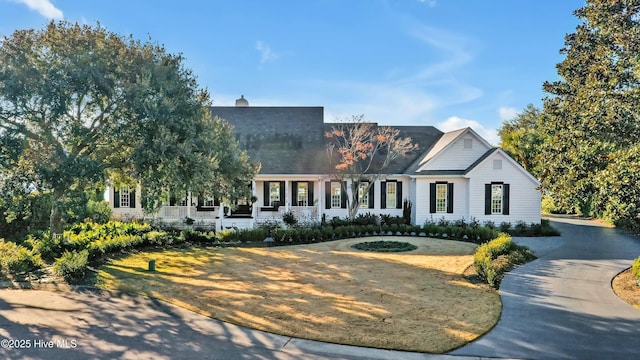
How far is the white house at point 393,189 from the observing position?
22.4 meters

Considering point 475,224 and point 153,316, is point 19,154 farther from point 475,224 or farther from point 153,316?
point 475,224

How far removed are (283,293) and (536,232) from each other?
16649 millimetres

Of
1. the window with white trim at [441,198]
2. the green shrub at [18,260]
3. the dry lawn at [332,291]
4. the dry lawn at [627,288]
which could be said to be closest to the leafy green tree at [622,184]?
the dry lawn at [627,288]

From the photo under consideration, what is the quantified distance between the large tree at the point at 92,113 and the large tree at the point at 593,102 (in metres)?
11.6

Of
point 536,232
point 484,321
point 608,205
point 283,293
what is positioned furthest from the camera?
point 536,232

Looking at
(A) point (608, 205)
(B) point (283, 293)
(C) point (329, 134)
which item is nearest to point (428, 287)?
(B) point (283, 293)

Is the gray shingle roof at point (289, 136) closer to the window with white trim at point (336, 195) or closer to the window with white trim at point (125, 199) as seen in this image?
the window with white trim at point (336, 195)

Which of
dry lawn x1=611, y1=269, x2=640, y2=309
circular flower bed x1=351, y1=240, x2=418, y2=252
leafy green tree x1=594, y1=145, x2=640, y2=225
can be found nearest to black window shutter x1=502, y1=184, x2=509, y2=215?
circular flower bed x1=351, y1=240, x2=418, y2=252

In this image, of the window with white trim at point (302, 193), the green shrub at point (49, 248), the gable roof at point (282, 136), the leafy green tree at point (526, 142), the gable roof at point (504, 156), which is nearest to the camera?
the green shrub at point (49, 248)

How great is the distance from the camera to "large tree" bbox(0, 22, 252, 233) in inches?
448

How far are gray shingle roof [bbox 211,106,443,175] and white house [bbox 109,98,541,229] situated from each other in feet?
0.22

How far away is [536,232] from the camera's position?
2080 centimetres

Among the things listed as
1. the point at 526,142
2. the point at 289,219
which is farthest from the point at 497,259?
the point at 526,142

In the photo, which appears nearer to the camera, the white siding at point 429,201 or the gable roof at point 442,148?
the white siding at point 429,201
